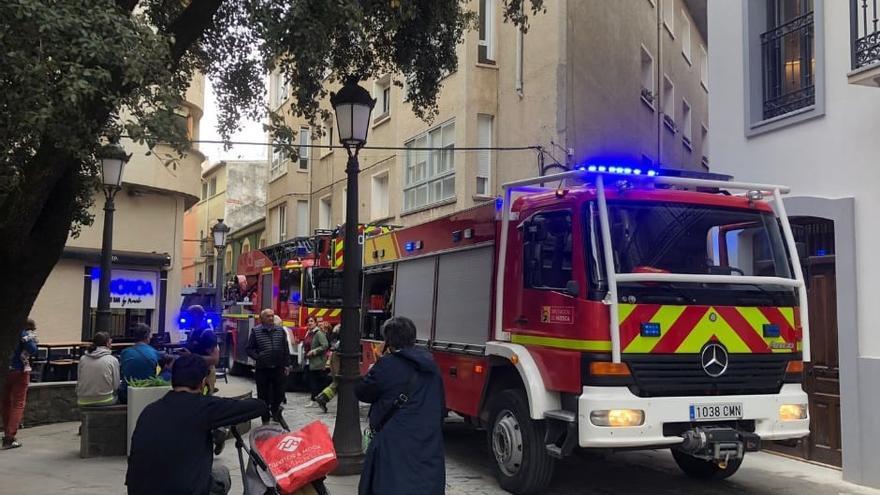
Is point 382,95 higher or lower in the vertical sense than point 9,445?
higher

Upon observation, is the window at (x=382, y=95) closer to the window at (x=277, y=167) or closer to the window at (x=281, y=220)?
the window at (x=277, y=167)

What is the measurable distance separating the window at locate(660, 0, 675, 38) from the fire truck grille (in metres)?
16.6

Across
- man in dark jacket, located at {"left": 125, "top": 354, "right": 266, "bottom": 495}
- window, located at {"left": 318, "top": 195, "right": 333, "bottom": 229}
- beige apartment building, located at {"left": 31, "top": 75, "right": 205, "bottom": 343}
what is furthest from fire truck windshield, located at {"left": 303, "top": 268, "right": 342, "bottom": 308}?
man in dark jacket, located at {"left": 125, "top": 354, "right": 266, "bottom": 495}

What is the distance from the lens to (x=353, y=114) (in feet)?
26.4

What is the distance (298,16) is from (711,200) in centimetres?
404

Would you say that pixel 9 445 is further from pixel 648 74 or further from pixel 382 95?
pixel 648 74

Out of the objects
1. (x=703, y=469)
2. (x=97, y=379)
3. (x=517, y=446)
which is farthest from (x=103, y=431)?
(x=703, y=469)

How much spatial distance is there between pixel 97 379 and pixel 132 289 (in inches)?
438

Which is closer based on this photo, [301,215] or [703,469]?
[703,469]

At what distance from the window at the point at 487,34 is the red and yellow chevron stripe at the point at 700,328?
41.0 feet

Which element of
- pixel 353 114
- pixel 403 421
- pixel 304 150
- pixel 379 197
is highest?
pixel 304 150

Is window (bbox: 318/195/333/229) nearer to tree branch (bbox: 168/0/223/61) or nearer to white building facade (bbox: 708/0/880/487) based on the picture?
white building facade (bbox: 708/0/880/487)

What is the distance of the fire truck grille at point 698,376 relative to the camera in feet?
20.4

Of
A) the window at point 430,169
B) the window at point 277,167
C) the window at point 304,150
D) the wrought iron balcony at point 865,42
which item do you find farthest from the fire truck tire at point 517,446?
the window at point 277,167
